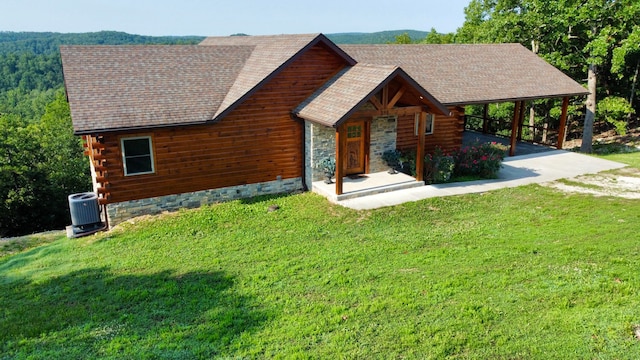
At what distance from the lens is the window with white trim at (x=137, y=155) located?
13543mm

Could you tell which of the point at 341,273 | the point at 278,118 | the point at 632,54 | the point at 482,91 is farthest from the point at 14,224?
the point at 632,54

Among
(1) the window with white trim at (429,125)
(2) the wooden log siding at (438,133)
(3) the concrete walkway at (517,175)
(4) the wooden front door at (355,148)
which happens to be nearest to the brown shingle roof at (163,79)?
(4) the wooden front door at (355,148)

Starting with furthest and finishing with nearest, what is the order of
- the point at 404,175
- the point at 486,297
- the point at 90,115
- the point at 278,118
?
the point at 404,175 → the point at 278,118 → the point at 90,115 → the point at 486,297

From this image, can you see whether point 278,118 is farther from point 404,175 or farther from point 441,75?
point 441,75

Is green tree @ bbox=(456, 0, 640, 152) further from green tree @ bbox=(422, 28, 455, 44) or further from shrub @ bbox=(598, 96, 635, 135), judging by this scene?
green tree @ bbox=(422, 28, 455, 44)

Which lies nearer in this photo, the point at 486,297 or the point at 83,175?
the point at 486,297

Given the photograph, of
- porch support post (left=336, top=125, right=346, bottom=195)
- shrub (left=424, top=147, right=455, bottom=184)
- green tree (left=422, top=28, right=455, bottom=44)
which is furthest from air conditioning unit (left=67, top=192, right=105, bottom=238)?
green tree (left=422, top=28, right=455, bottom=44)

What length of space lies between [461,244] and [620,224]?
4.25 metres

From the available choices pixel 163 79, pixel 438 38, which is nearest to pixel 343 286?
pixel 163 79

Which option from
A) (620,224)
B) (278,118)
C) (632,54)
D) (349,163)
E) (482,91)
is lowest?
(620,224)

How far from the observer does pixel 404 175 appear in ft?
53.9

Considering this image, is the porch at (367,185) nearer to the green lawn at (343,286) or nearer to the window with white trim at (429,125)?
the green lawn at (343,286)

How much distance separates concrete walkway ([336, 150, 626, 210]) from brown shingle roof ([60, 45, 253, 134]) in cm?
573

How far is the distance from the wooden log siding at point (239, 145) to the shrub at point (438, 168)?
174 inches
